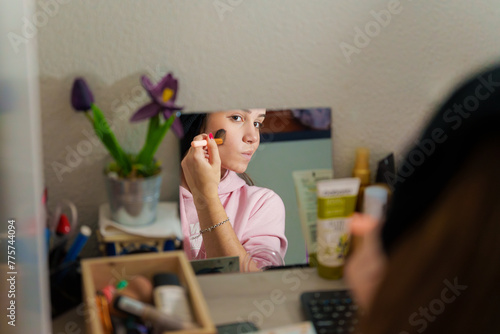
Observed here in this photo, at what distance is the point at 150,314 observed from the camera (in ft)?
1.82

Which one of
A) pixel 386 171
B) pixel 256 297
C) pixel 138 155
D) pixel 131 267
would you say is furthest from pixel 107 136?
pixel 386 171

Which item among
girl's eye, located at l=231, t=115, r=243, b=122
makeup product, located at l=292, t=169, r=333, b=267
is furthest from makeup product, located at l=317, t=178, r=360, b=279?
girl's eye, located at l=231, t=115, r=243, b=122

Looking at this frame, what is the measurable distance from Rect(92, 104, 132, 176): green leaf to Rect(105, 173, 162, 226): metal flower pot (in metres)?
0.02

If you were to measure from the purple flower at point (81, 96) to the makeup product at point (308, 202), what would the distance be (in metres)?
0.29

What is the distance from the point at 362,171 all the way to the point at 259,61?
0.71 ft

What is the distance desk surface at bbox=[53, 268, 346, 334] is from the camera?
0.66 metres

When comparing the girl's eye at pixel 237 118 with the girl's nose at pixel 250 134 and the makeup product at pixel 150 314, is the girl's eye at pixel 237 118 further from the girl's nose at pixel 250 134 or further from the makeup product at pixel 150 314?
the makeup product at pixel 150 314

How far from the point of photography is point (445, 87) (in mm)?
793

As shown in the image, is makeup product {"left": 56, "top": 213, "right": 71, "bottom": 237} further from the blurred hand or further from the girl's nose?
Answer: the blurred hand

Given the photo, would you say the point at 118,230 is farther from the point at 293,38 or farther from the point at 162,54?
the point at 293,38

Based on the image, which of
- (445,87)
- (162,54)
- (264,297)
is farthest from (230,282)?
(445,87)

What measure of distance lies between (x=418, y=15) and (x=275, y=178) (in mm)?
306

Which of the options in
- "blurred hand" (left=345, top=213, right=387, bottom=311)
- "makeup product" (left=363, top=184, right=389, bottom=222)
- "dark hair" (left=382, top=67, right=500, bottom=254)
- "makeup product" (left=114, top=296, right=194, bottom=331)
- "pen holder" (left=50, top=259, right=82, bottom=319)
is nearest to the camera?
"dark hair" (left=382, top=67, right=500, bottom=254)

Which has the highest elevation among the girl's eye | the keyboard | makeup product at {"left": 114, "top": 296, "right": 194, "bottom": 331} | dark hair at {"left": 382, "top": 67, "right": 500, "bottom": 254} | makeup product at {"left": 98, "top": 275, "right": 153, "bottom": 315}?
the girl's eye
